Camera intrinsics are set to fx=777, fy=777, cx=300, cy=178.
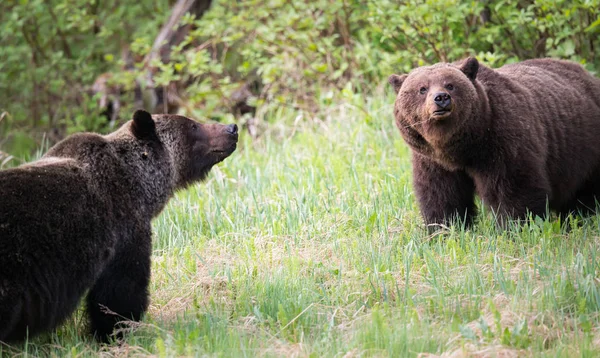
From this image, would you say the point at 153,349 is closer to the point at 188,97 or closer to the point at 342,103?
the point at 342,103

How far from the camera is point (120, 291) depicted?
17.4 feet

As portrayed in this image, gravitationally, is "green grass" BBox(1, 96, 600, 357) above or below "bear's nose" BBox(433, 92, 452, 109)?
below

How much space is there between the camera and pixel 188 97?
14.5 meters

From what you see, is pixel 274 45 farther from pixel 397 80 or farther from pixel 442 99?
pixel 442 99

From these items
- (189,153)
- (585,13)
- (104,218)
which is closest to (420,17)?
(585,13)

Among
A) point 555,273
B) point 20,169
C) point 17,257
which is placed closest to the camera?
point 17,257

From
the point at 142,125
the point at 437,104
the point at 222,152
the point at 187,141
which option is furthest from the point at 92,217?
the point at 437,104

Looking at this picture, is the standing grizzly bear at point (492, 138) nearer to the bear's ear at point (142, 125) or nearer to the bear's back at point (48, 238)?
the bear's ear at point (142, 125)

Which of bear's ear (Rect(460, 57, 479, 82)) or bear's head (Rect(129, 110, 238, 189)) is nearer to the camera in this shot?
bear's head (Rect(129, 110, 238, 189))

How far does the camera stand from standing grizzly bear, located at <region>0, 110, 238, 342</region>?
4750 mm

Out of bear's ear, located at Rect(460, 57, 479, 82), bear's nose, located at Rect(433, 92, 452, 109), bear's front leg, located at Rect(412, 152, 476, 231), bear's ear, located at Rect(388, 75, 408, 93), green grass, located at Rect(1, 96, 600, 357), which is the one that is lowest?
green grass, located at Rect(1, 96, 600, 357)

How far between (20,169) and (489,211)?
4011 millimetres

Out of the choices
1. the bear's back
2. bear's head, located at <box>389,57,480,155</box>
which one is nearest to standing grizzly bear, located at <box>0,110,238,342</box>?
the bear's back

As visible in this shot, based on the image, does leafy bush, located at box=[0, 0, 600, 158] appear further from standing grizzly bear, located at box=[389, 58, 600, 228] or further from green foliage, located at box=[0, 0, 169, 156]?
standing grizzly bear, located at box=[389, 58, 600, 228]
